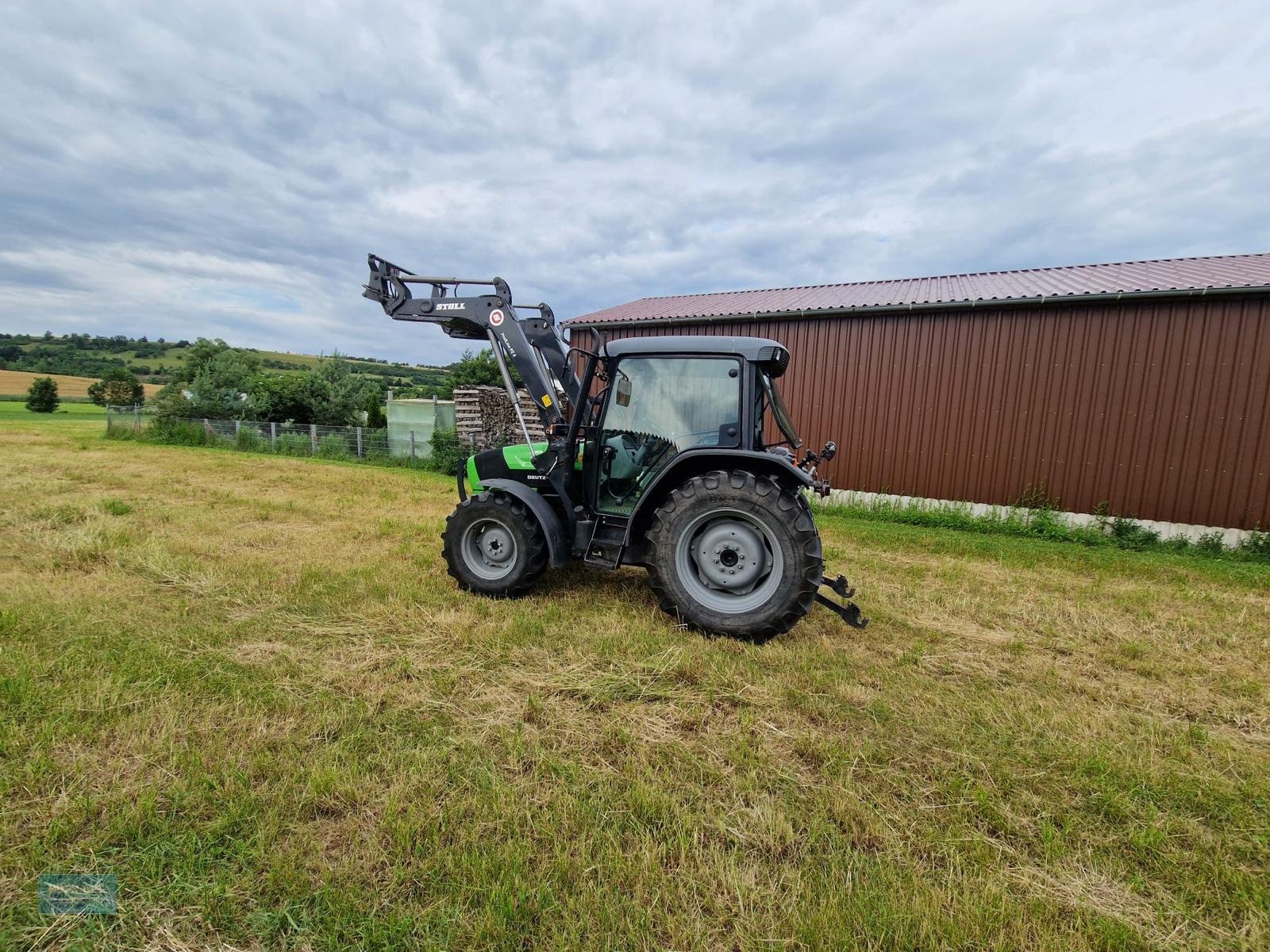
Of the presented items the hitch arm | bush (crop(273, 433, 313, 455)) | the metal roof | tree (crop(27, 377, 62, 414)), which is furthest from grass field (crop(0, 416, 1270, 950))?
tree (crop(27, 377, 62, 414))

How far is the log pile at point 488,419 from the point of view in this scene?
41.5ft

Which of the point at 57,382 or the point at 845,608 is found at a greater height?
the point at 57,382

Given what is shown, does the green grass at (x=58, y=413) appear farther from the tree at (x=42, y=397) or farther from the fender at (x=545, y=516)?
the fender at (x=545, y=516)

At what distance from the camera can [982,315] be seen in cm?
848

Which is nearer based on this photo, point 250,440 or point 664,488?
point 664,488

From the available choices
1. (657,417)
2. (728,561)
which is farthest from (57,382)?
(728,561)

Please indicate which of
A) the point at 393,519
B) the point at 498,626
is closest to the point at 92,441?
the point at 393,519

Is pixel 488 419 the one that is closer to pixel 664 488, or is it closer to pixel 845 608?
pixel 664 488

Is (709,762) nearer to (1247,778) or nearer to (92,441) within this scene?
(1247,778)

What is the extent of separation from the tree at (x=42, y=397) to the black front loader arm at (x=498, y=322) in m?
43.2

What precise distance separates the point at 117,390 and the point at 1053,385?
1953 inches

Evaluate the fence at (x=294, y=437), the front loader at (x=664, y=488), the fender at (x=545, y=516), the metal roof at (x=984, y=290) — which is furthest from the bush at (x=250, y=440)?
the fender at (x=545, y=516)

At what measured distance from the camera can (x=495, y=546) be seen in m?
4.34

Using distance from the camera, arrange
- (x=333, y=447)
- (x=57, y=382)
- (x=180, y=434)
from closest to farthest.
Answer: (x=333, y=447) → (x=180, y=434) → (x=57, y=382)
